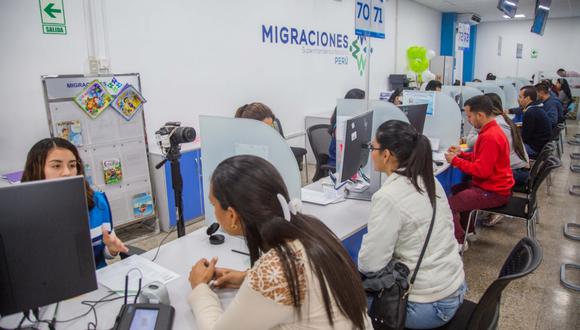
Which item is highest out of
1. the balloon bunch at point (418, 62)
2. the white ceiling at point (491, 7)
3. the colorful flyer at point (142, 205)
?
the white ceiling at point (491, 7)

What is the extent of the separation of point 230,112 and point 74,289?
3.85 meters

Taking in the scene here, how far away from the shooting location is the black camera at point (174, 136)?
1933mm

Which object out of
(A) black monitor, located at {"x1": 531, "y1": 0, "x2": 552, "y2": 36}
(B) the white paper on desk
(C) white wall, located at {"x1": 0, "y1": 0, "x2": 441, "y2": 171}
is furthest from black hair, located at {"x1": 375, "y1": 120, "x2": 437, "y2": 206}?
(A) black monitor, located at {"x1": 531, "y1": 0, "x2": 552, "y2": 36}

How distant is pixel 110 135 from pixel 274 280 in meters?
2.90

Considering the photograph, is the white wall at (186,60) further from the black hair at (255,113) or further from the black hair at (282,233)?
the black hair at (282,233)

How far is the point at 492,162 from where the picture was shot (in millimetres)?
2926

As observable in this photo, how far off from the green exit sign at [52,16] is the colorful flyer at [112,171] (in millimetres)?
1048

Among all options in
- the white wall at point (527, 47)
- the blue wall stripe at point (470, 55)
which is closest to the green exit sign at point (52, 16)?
the blue wall stripe at point (470, 55)

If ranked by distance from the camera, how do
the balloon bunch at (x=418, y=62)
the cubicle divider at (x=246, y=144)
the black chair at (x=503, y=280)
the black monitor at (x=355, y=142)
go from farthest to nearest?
the balloon bunch at (x=418, y=62)
the black monitor at (x=355, y=142)
the cubicle divider at (x=246, y=144)
the black chair at (x=503, y=280)

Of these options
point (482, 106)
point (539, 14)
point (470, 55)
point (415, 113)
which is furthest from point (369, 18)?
point (470, 55)

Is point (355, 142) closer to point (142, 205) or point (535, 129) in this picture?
point (142, 205)

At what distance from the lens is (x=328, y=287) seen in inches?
39.4

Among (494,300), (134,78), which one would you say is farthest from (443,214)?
(134,78)

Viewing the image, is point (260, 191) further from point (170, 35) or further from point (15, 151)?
point (170, 35)
